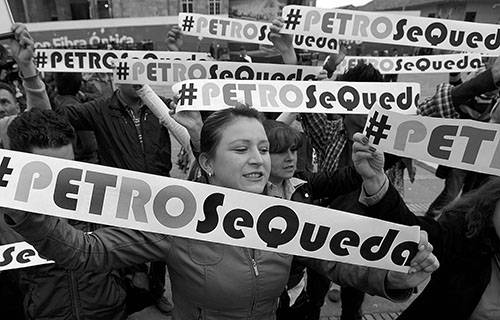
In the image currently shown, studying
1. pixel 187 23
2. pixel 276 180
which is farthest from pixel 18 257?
pixel 187 23

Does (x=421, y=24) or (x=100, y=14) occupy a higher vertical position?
(x=421, y=24)

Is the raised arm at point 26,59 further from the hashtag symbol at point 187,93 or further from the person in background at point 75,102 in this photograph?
the hashtag symbol at point 187,93

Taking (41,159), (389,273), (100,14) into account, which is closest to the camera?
(41,159)

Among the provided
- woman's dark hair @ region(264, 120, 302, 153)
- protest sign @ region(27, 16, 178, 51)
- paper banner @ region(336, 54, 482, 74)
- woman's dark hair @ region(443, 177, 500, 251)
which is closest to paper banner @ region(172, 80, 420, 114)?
woman's dark hair @ region(264, 120, 302, 153)

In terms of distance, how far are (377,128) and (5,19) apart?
2.36 metres

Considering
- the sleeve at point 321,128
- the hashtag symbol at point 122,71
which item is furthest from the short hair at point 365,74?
the hashtag symbol at point 122,71

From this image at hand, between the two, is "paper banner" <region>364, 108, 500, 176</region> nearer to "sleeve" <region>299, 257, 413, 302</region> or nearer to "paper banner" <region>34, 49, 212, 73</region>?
"sleeve" <region>299, 257, 413, 302</region>

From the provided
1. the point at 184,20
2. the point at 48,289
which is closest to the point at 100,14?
the point at 184,20

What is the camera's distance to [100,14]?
31.3m

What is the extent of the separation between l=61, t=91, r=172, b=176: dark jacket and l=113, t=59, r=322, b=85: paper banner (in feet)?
0.75

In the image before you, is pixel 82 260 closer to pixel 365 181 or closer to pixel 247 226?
pixel 247 226

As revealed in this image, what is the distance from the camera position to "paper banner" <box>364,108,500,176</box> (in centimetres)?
152

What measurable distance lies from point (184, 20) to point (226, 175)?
294 centimetres

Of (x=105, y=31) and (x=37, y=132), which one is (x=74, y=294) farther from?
(x=105, y=31)
